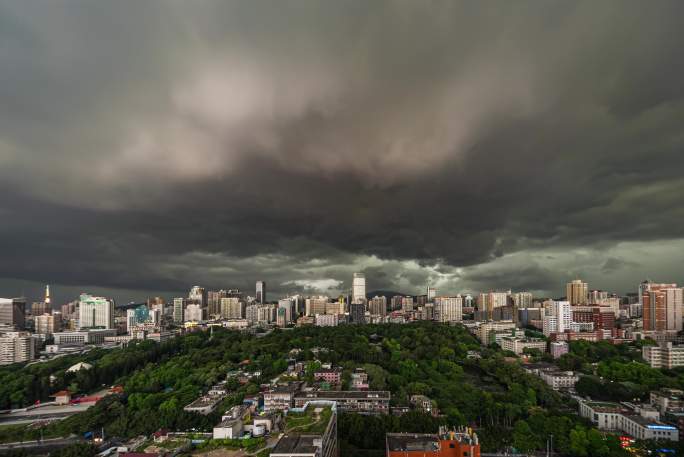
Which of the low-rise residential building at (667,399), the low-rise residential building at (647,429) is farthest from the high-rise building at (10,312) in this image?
the low-rise residential building at (667,399)

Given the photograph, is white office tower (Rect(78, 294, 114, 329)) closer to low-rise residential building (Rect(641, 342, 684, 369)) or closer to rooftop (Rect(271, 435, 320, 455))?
rooftop (Rect(271, 435, 320, 455))

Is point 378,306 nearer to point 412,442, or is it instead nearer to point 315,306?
point 315,306

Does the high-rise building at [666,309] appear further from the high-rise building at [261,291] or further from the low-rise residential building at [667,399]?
the high-rise building at [261,291]

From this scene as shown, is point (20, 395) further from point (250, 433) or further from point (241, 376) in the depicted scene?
point (250, 433)

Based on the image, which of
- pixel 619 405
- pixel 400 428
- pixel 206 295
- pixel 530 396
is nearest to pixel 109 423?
pixel 400 428

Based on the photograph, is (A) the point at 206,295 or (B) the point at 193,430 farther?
(A) the point at 206,295

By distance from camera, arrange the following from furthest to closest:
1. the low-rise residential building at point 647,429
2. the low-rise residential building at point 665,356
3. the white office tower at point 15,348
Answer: the white office tower at point 15,348 < the low-rise residential building at point 665,356 < the low-rise residential building at point 647,429

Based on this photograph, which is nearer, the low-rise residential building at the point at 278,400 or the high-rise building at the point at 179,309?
the low-rise residential building at the point at 278,400

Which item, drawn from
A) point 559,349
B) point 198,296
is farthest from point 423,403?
point 198,296
